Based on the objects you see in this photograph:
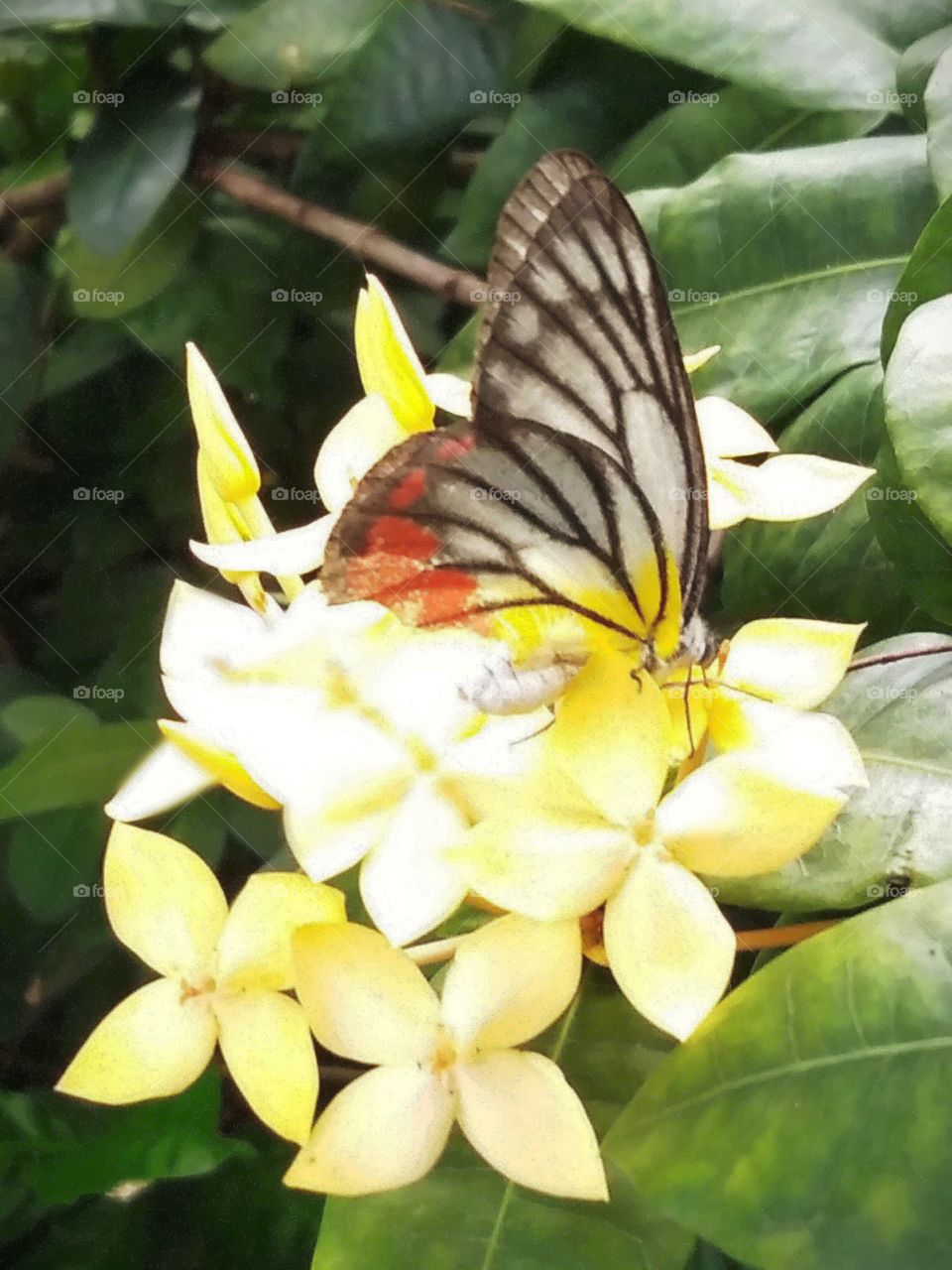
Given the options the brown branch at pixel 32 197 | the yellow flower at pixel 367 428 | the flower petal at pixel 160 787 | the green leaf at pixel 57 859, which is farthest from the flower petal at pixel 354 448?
the brown branch at pixel 32 197

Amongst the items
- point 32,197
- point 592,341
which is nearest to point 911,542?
point 592,341

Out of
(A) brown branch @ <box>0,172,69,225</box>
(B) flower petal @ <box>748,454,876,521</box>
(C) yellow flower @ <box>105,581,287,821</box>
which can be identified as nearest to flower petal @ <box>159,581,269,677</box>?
(C) yellow flower @ <box>105,581,287,821</box>

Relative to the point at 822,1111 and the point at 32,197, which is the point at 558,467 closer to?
the point at 822,1111

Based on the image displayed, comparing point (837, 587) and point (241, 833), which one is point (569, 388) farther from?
point (241, 833)

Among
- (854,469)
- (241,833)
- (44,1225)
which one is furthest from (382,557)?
(44,1225)

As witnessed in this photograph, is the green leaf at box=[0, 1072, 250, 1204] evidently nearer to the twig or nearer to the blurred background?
the blurred background

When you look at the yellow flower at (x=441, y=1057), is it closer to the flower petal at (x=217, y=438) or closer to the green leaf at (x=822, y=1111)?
the green leaf at (x=822, y=1111)
